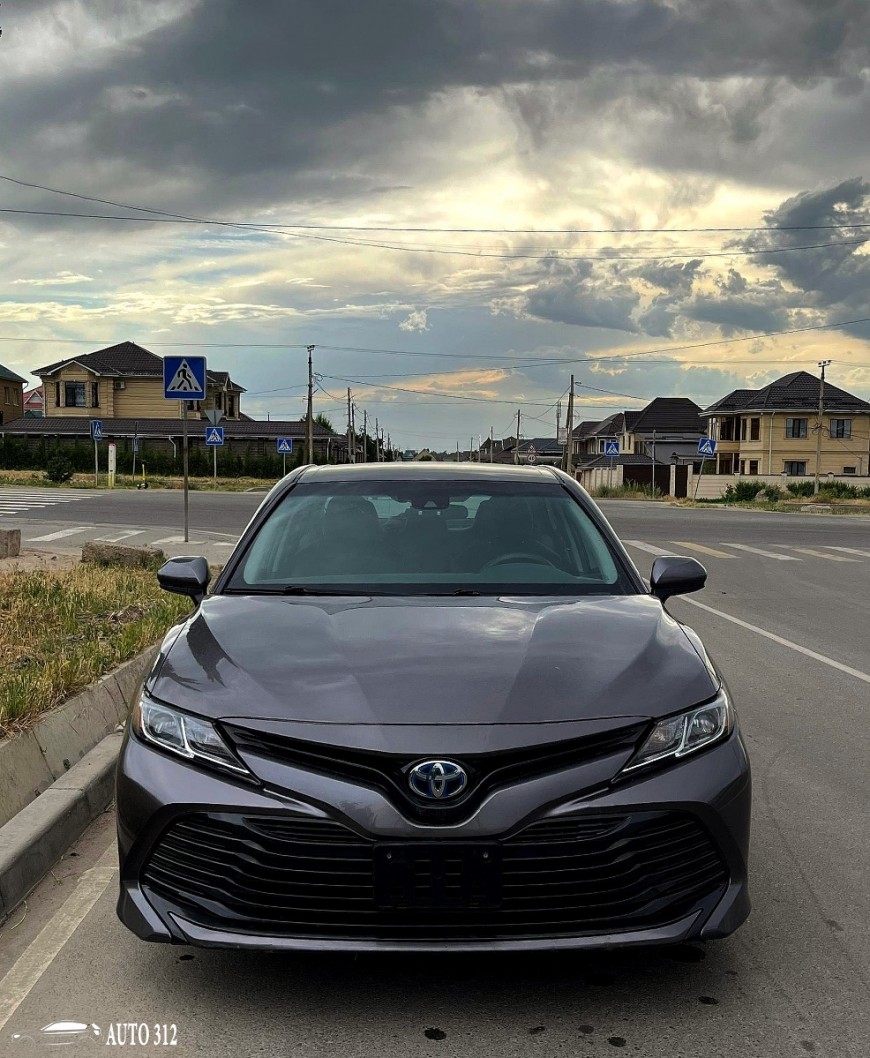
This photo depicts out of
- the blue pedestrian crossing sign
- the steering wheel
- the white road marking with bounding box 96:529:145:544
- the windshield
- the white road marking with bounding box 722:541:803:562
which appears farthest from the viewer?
the white road marking with bounding box 96:529:145:544

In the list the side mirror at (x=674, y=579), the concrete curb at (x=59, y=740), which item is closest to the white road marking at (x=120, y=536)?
the concrete curb at (x=59, y=740)

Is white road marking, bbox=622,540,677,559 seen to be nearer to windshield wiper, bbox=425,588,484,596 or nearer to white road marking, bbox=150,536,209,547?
white road marking, bbox=150,536,209,547

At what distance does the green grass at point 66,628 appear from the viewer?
6.02 meters

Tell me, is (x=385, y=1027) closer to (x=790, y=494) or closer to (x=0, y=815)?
(x=0, y=815)

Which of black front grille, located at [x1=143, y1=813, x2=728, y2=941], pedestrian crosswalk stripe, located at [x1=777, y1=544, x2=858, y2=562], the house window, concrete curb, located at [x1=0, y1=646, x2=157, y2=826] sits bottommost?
pedestrian crosswalk stripe, located at [x1=777, y1=544, x2=858, y2=562]

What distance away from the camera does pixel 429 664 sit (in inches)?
133

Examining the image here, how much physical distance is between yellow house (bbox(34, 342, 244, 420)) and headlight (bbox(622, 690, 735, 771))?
7666 centimetres

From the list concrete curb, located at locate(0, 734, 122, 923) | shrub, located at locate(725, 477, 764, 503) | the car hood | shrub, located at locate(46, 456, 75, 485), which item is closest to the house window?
shrub, located at locate(46, 456, 75, 485)

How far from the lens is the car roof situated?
17.6ft

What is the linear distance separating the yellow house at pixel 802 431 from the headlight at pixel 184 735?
260 feet

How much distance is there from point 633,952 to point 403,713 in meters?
1.18

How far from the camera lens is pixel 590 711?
3188 mm

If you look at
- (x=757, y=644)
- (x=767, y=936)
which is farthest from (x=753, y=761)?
(x=757, y=644)

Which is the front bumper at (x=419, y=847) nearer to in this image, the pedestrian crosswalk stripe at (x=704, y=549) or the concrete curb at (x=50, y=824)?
the concrete curb at (x=50, y=824)
